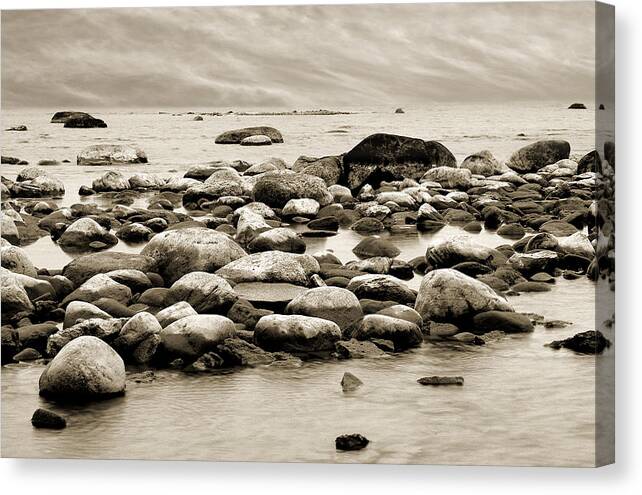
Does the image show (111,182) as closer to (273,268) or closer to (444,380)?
(273,268)

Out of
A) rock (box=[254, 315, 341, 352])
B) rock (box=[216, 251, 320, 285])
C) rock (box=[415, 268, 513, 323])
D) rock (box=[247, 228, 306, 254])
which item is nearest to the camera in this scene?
rock (box=[254, 315, 341, 352])

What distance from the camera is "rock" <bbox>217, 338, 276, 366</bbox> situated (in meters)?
6.59

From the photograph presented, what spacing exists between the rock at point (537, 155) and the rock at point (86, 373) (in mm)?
2491

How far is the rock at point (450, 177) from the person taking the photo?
22.5 feet

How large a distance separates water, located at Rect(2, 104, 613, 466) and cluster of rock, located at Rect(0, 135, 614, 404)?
0.38 ft

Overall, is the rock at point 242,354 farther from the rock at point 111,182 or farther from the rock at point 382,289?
the rock at point 111,182

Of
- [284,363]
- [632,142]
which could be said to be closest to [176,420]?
[284,363]

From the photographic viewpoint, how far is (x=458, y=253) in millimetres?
6898

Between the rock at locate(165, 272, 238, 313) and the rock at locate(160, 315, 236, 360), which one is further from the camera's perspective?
the rock at locate(165, 272, 238, 313)

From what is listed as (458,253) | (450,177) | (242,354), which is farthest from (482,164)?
(242,354)

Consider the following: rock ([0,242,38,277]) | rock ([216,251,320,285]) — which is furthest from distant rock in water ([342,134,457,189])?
rock ([0,242,38,277])

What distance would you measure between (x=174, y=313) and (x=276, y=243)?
2.49ft

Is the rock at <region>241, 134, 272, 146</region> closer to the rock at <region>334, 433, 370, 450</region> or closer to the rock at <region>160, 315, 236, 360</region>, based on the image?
the rock at <region>160, 315, 236, 360</region>

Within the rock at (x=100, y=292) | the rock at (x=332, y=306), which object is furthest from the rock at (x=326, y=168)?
the rock at (x=100, y=292)
